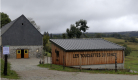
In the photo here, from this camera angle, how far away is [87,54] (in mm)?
18438

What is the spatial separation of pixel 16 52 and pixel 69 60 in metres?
19.0

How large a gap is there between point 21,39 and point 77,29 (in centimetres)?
2378

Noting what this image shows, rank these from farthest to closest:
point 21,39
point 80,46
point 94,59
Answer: point 21,39, point 80,46, point 94,59

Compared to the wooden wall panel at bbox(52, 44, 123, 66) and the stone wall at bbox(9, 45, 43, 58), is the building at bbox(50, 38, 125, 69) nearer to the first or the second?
the wooden wall panel at bbox(52, 44, 123, 66)

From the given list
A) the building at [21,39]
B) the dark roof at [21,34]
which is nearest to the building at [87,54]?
the building at [21,39]

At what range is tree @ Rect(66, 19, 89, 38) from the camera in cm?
5219

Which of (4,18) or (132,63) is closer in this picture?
(132,63)

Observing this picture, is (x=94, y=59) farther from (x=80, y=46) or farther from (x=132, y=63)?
(x=132, y=63)

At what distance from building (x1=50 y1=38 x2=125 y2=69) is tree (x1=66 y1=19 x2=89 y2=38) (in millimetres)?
31748

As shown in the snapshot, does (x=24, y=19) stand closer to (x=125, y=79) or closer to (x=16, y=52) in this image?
(x=16, y=52)

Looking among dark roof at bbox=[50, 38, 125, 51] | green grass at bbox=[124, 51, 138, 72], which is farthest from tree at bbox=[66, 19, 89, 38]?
dark roof at bbox=[50, 38, 125, 51]

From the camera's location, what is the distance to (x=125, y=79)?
11.3 m

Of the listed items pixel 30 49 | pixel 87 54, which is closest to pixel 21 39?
pixel 30 49

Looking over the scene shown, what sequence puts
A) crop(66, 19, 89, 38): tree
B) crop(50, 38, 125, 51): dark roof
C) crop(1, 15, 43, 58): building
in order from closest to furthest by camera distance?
1. crop(50, 38, 125, 51): dark roof
2. crop(1, 15, 43, 58): building
3. crop(66, 19, 89, 38): tree
